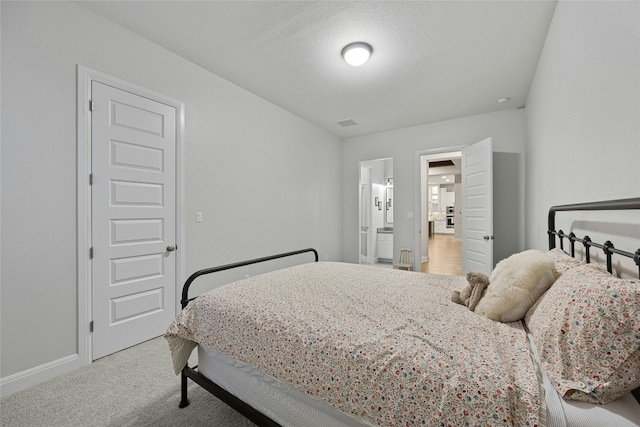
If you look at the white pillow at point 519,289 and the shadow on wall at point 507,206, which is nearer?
the white pillow at point 519,289

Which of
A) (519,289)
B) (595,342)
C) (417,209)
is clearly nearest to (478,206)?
(417,209)

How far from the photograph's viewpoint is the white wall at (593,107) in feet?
3.51

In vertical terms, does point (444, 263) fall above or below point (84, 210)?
below

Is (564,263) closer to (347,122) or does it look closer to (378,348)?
(378,348)

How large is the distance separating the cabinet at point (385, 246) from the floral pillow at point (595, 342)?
18.0ft

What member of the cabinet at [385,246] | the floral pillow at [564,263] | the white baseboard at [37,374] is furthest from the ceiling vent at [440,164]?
the white baseboard at [37,374]

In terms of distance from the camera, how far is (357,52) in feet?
8.21

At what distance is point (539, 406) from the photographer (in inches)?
29.5

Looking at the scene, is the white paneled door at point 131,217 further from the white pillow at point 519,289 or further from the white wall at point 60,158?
the white pillow at point 519,289

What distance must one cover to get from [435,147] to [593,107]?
335 centimetres

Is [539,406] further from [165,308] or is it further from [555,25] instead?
[165,308]

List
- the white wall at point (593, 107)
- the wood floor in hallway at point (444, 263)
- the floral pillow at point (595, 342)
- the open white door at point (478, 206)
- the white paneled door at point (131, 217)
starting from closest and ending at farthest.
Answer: the floral pillow at point (595, 342)
the white wall at point (593, 107)
the white paneled door at point (131, 217)
the open white door at point (478, 206)
the wood floor in hallway at point (444, 263)

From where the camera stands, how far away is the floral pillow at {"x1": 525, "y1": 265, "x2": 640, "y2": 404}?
0.73 m

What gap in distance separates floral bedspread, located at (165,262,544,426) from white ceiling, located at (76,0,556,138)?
7.01 ft
